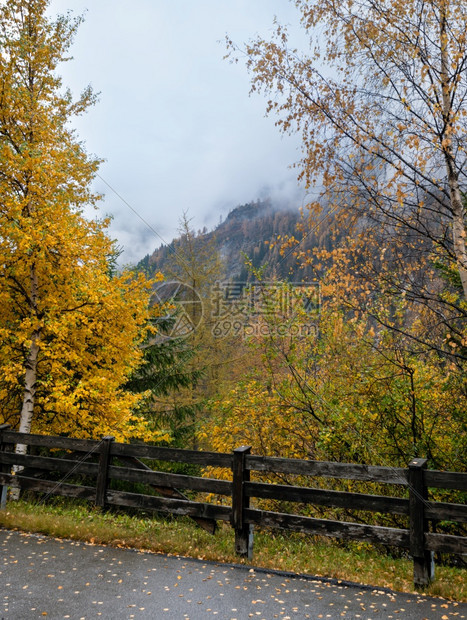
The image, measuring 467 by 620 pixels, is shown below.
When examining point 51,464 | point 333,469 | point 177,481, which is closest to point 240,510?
point 177,481

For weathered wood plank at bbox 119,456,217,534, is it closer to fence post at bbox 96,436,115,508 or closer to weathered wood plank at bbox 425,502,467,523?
fence post at bbox 96,436,115,508

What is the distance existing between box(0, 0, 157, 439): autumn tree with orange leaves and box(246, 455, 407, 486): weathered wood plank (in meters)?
4.60

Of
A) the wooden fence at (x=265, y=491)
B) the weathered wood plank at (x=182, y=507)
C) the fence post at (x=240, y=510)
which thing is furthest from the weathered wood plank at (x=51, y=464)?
the fence post at (x=240, y=510)

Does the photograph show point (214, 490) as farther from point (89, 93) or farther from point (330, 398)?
point (89, 93)

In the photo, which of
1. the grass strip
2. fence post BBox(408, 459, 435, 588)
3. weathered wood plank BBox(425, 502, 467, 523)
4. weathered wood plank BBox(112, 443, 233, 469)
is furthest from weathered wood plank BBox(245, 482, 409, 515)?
the grass strip

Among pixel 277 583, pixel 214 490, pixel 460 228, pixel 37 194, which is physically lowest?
pixel 277 583

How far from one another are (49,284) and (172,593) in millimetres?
7840

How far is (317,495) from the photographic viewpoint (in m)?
5.32

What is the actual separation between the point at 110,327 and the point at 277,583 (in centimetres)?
697

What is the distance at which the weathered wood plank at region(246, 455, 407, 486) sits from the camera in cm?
500

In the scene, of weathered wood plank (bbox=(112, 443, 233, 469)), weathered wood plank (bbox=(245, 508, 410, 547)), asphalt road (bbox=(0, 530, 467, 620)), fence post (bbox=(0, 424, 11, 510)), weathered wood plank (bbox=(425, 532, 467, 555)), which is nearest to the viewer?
asphalt road (bbox=(0, 530, 467, 620))

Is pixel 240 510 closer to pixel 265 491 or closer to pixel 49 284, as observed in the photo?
pixel 265 491

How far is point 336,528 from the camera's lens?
5.21 metres

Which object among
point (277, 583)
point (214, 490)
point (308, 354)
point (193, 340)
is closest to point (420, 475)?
point (277, 583)
